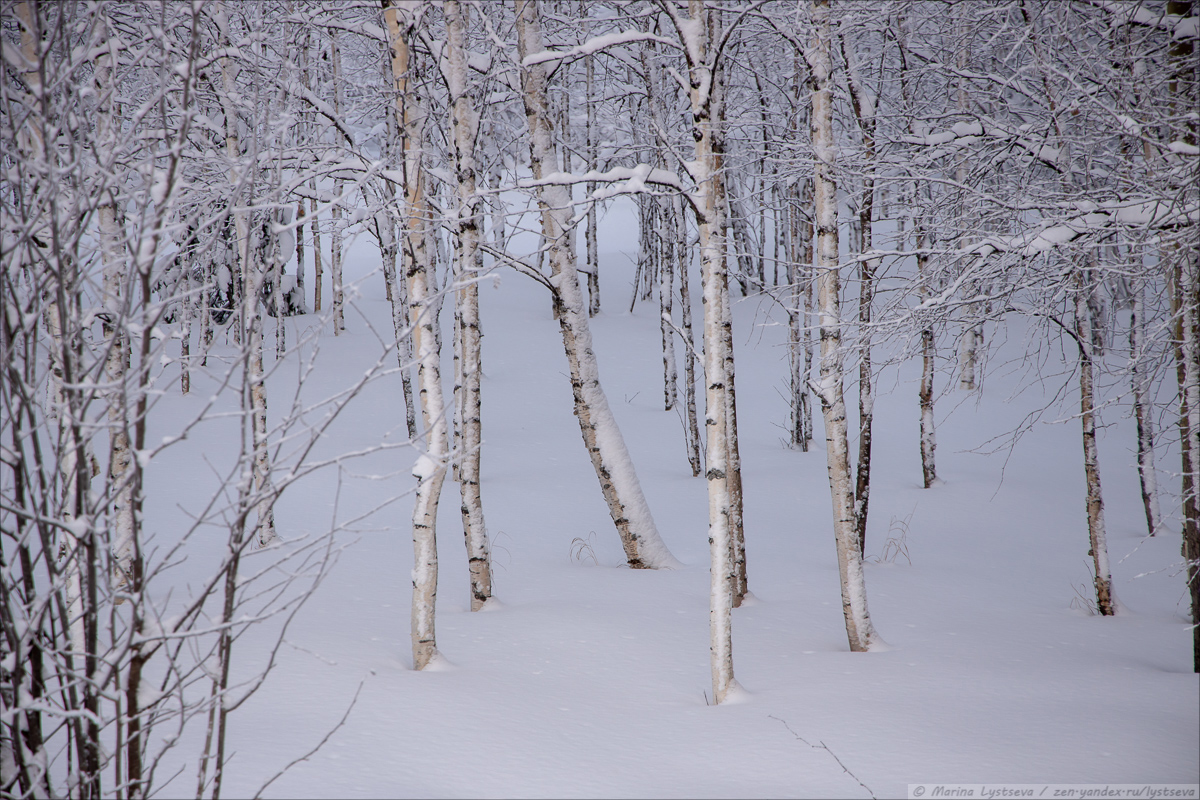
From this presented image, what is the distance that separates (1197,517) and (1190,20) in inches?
131

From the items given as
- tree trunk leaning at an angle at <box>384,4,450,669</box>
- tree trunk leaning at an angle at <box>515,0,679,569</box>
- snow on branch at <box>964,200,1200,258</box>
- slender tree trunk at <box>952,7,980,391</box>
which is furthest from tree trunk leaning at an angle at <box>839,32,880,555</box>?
tree trunk leaning at an angle at <box>384,4,450,669</box>

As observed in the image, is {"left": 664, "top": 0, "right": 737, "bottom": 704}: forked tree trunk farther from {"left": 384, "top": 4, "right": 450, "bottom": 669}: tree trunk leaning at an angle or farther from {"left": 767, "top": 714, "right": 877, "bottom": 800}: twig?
{"left": 384, "top": 4, "right": 450, "bottom": 669}: tree trunk leaning at an angle

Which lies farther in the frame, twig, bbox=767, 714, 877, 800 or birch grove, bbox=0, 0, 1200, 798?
twig, bbox=767, 714, 877, 800

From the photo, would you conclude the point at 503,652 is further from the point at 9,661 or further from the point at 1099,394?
the point at 1099,394

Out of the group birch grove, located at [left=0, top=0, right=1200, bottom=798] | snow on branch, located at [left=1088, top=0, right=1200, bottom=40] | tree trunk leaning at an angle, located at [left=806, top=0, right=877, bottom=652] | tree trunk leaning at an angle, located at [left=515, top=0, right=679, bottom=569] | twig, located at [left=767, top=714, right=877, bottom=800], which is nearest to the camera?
birch grove, located at [left=0, top=0, right=1200, bottom=798]

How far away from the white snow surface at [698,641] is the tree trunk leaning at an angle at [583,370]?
41cm

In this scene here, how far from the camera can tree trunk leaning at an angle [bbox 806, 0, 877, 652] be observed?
5539 millimetres

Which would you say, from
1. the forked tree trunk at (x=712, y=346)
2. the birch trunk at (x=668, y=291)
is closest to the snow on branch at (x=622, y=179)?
the forked tree trunk at (x=712, y=346)

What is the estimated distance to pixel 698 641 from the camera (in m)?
5.79

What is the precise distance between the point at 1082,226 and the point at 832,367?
5.68ft

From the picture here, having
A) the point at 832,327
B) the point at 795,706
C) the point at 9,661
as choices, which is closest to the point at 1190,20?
the point at 832,327

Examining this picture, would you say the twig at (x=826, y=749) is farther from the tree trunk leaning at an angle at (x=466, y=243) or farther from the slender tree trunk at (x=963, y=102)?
the slender tree trunk at (x=963, y=102)

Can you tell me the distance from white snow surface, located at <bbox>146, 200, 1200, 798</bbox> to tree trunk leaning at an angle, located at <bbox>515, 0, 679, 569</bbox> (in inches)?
16.0

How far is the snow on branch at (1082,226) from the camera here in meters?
4.38
